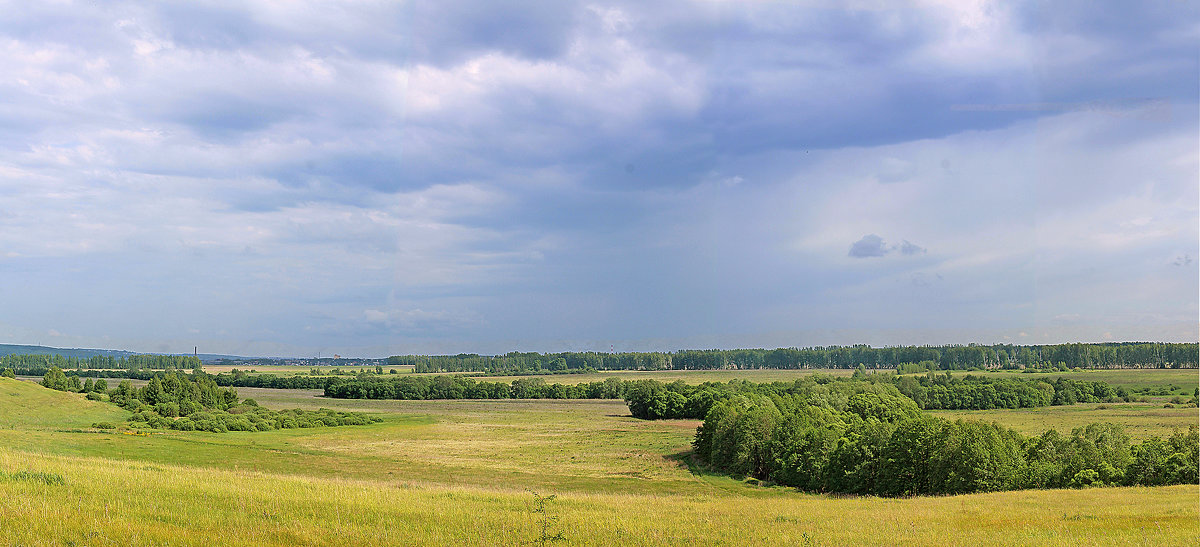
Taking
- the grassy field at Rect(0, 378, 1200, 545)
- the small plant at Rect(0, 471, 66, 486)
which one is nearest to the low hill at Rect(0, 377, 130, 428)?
the grassy field at Rect(0, 378, 1200, 545)

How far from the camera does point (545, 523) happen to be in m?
18.6

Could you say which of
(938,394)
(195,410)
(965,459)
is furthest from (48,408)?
Result: (938,394)

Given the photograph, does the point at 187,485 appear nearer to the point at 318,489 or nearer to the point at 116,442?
the point at 318,489

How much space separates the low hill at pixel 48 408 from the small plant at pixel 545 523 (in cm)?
8147

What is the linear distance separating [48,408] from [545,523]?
10644cm

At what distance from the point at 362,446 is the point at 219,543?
75629 millimetres

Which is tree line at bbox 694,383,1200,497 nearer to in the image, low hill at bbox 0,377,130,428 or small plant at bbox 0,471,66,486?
small plant at bbox 0,471,66,486

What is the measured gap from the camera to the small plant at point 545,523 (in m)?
16.4

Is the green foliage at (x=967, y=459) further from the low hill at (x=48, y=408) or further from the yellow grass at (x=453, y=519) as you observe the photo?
the low hill at (x=48, y=408)

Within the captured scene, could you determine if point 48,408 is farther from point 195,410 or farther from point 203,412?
point 195,410

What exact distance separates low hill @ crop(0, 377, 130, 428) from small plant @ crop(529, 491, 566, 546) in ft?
267

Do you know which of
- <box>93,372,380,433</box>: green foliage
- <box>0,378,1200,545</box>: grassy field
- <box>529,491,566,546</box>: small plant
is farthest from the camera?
<box>93,372,380,433</box>: green foliage

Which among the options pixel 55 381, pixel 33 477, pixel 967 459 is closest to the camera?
pixel 33 477

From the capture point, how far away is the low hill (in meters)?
86.1
